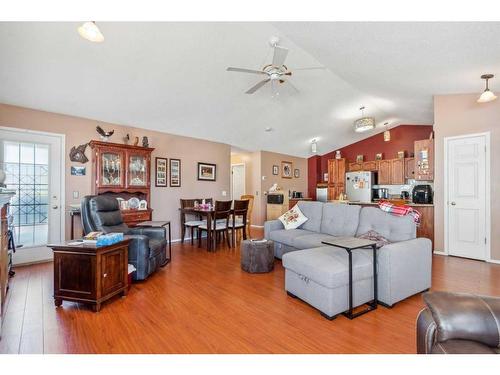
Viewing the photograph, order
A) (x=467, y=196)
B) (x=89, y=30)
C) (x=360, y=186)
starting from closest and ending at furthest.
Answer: (x=89, y=30) → (x=467, y=196) → (x=360, y=186)

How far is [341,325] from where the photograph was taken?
2.12 meters

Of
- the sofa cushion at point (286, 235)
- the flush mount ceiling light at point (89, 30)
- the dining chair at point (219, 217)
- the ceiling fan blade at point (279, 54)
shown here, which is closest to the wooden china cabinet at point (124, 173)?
the dining chair at point (219, 217)

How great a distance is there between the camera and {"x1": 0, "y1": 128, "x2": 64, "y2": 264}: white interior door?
12.3 ft

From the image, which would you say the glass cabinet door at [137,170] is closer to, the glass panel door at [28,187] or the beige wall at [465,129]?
the glass panel door at [28,187]

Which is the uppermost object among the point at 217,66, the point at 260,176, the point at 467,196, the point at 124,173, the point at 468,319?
the point at 217,66

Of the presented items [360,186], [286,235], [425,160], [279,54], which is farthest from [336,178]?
[279,54]

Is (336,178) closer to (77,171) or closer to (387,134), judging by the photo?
(387,134)

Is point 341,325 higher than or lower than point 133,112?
lower

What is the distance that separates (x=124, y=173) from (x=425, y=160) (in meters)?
5.79

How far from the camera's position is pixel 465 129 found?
167 inches
